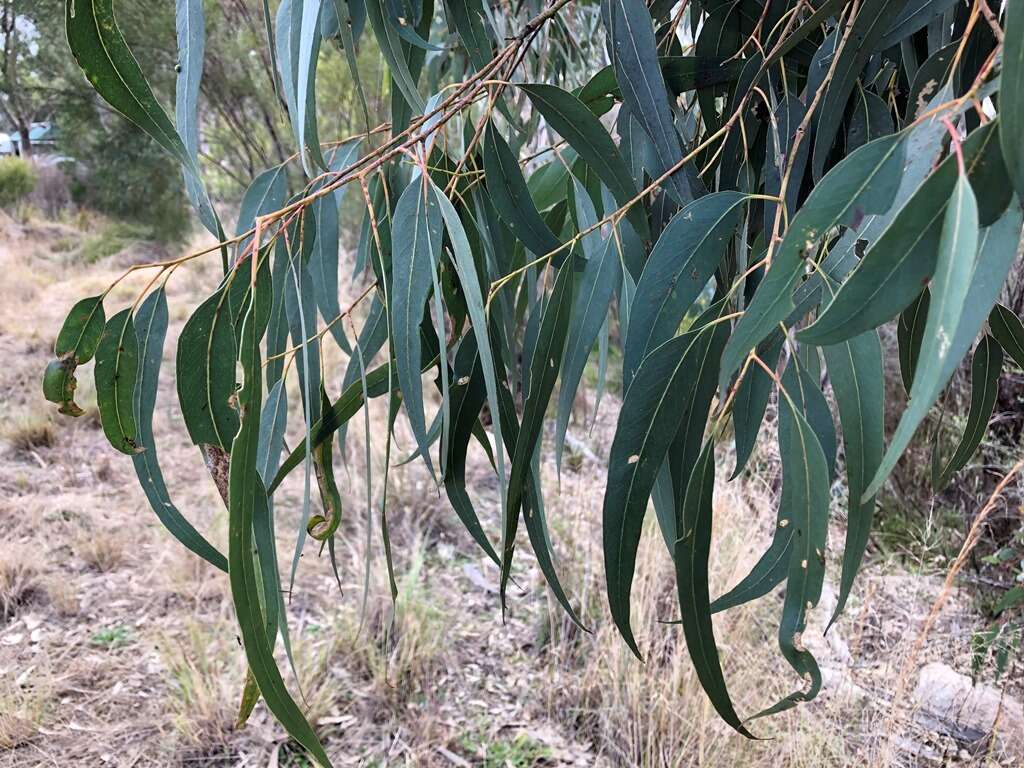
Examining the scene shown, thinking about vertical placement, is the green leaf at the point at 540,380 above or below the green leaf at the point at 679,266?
below

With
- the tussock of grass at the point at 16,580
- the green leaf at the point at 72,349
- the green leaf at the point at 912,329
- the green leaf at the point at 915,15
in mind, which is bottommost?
the tussock of grass at the point at 16,580

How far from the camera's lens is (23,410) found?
Result: 250 centimetres

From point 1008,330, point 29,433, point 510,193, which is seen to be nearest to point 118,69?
point 510,193

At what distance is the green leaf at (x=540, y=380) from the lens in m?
0.53

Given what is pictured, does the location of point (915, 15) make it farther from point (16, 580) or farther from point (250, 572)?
point (16, 580)

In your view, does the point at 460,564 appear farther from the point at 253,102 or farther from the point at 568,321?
the point at 253,102

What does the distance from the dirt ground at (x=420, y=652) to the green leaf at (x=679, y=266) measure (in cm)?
44

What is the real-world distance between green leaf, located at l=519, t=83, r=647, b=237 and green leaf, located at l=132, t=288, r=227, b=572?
1.02ft

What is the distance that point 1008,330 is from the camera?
58cm

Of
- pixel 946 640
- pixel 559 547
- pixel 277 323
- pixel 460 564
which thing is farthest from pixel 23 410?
pixel 946 640

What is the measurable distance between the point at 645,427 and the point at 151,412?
0.36 meters

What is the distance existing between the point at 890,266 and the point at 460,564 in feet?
5.54

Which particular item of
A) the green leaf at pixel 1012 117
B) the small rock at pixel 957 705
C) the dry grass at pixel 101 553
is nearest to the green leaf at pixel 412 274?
the green leaf at pixel 1012 117

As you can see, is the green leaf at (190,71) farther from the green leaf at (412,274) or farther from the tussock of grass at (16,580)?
the tussock of grass at (16,580)
